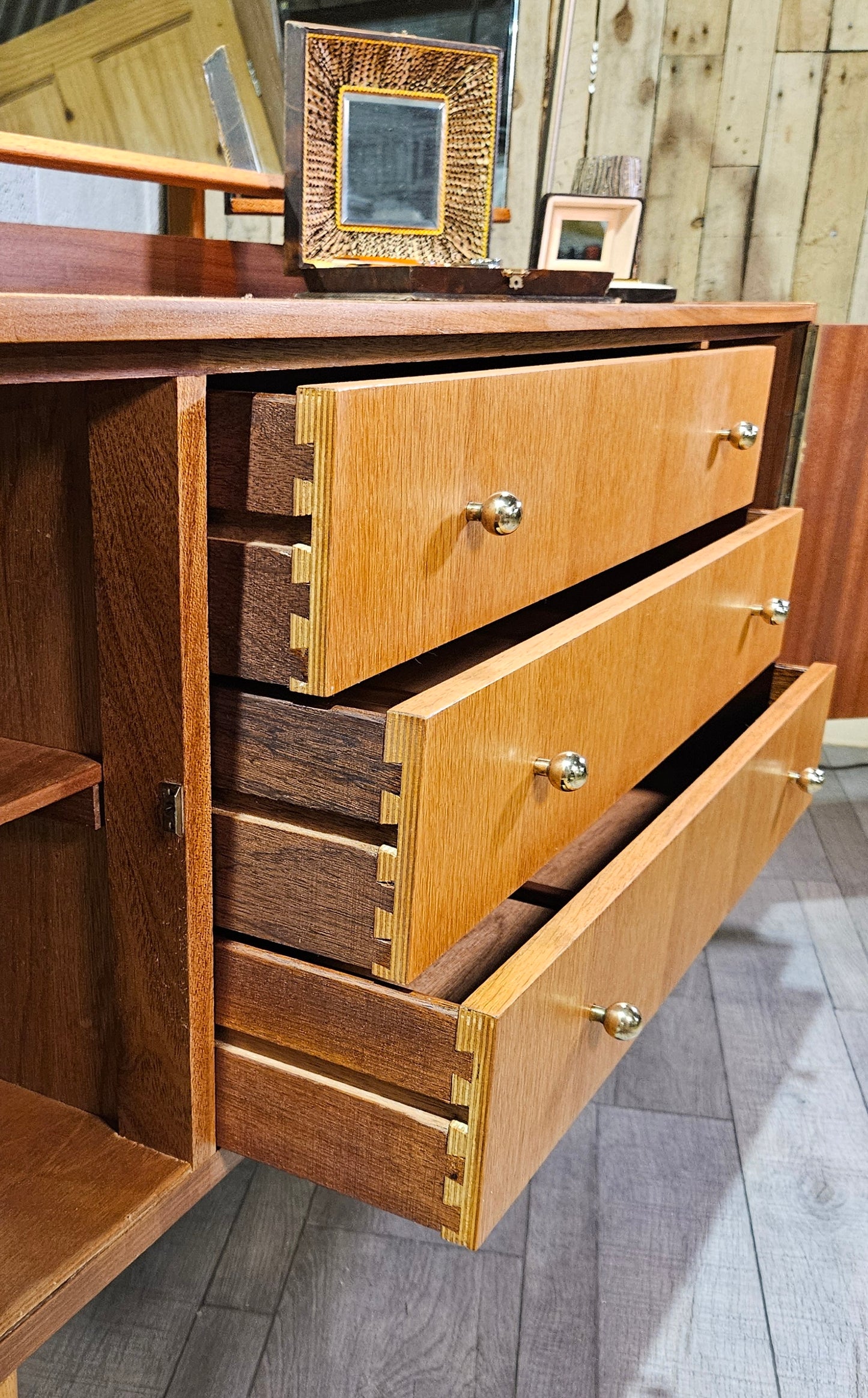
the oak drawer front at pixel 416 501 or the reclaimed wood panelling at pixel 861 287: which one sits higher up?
the reclaimed wood panelling at pixel 861 287

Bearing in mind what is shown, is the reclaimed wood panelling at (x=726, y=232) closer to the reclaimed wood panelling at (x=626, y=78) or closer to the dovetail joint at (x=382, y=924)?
the reclaimed wood panelling at (x=626, y=78)

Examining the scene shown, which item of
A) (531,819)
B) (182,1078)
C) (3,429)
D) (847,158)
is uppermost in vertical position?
(847,158)

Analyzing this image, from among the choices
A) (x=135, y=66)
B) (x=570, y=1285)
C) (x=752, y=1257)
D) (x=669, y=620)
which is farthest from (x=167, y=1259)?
(x=135, y=66)

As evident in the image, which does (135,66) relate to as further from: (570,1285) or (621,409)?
(570,1285)

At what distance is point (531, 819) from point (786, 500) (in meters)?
0.87

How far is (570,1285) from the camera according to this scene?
0.87 metres

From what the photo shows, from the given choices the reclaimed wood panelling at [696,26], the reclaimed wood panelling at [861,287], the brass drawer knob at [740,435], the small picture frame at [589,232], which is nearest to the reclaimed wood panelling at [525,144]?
the reclaimed wood panelling at [696,26]

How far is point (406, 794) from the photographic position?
57cm

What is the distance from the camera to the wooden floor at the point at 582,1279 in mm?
786

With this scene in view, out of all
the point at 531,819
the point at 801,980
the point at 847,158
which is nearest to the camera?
the point at 531,819

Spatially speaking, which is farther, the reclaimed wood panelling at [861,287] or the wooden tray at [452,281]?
the reclaimed wood panelling at [861,287]

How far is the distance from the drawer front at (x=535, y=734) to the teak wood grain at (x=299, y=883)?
15mm

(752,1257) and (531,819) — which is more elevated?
(531,819)

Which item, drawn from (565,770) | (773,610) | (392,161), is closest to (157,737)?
(565,770)
